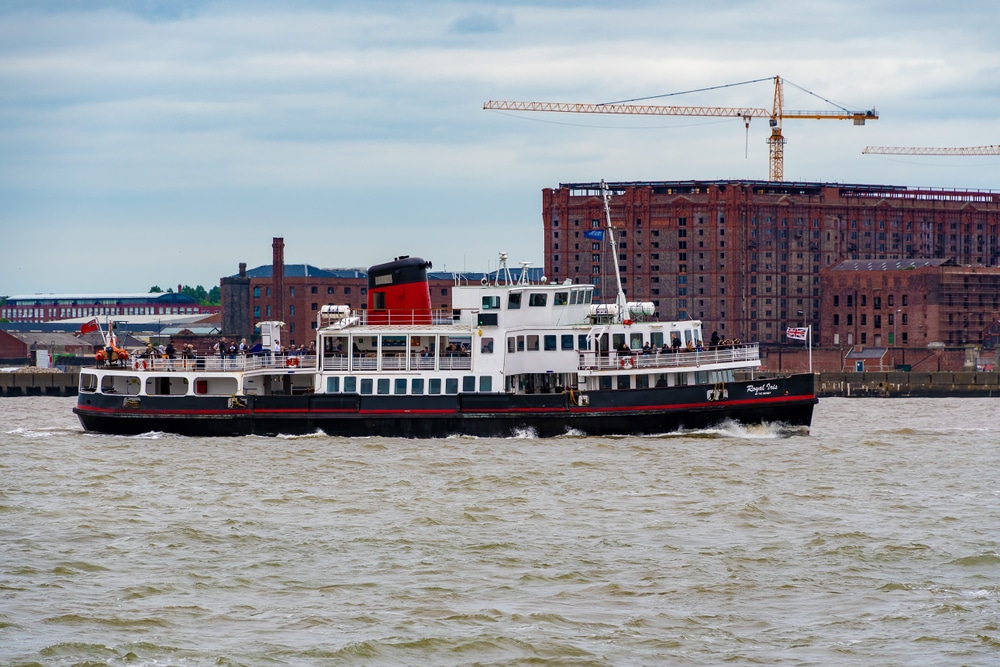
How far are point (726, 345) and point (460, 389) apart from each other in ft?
31.4

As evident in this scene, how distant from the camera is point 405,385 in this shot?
169ft

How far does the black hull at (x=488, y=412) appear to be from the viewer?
5003 centimetres

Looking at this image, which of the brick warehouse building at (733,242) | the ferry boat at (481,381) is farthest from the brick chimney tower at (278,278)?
the ferry boat at (481,381)

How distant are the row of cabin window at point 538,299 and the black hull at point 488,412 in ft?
11.6

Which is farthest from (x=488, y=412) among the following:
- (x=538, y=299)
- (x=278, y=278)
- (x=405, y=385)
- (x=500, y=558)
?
(x=278, y=278)

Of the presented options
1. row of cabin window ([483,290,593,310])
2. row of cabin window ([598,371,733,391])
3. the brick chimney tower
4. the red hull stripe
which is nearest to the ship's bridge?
row of cabin window ([483,290,593,310])

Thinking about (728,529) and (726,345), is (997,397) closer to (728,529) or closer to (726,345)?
(726,345)

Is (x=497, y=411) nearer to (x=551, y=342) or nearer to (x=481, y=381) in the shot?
(x=481, y=381)

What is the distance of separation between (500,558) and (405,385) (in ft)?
80.8

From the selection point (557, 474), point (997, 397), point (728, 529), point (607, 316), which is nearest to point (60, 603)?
point (728, 529)

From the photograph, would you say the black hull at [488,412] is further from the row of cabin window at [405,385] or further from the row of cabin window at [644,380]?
the row of cabin window at [644,380]

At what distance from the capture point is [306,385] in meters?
54.0

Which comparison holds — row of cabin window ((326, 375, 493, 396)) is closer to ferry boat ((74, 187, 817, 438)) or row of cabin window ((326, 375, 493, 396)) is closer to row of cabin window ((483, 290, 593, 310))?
ferry boat ((74, 187, 817, 438))

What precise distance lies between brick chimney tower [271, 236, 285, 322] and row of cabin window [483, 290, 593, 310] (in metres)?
116
